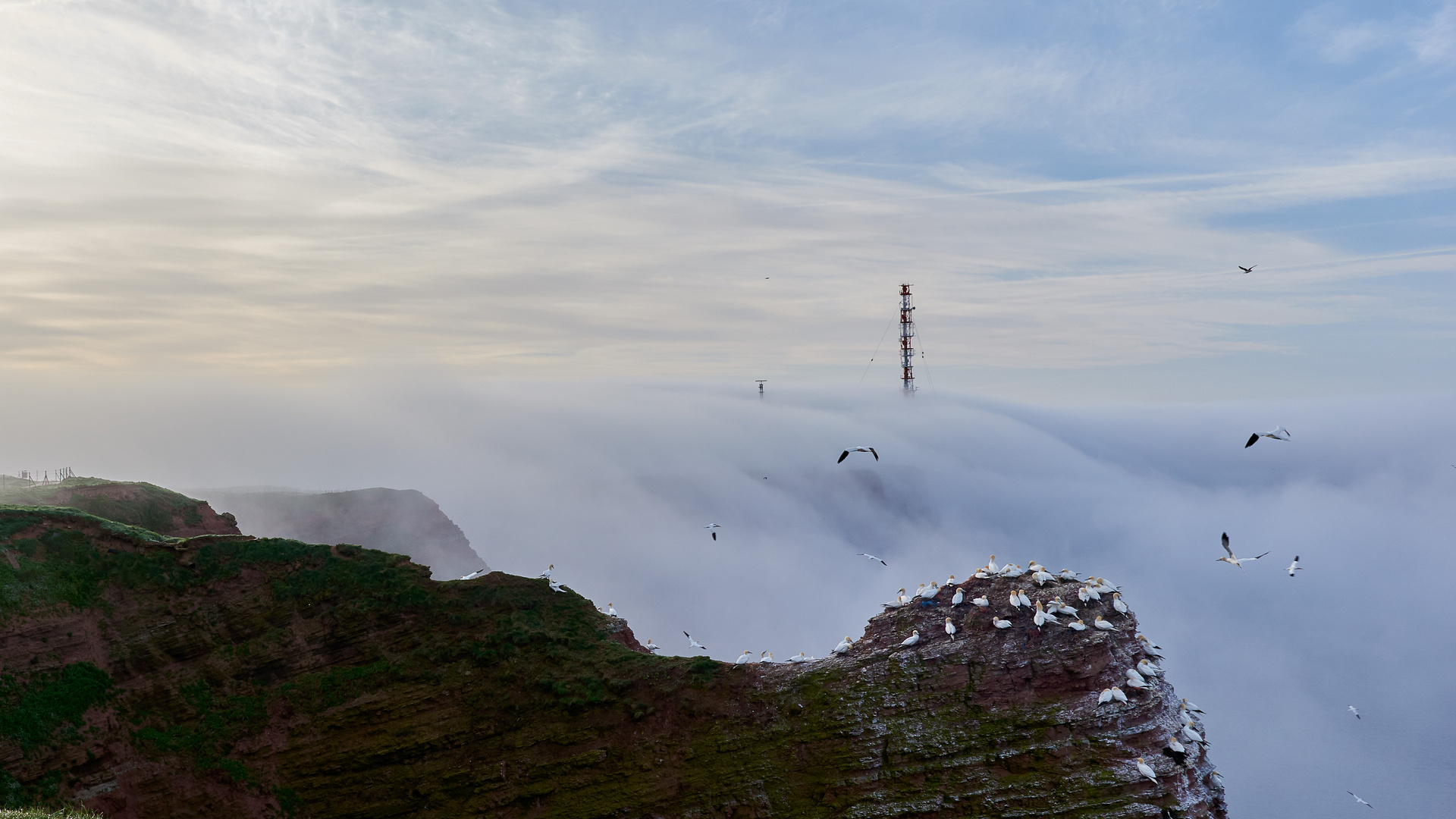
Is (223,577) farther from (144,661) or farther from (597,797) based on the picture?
(597,797)

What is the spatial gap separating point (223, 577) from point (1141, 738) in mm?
33447

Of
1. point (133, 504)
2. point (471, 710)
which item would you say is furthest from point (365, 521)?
point (471, 710)

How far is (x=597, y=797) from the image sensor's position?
25125mm

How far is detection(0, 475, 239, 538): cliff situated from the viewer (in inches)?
1511

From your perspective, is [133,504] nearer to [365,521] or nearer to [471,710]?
[471,710]

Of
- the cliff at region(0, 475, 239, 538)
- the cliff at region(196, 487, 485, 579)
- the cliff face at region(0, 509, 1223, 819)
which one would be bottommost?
the cliff at region(196, 487, 485, 579)

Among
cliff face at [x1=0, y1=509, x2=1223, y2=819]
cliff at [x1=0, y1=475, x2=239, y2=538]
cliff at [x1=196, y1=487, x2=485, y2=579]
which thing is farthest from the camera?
cliff at [x1=196, y1=487, x2=485, y2=579]

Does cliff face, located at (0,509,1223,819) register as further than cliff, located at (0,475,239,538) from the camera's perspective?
No

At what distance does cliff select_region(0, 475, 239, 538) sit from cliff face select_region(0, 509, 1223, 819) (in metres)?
11.1

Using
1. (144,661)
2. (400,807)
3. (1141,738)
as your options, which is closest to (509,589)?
(400,807)

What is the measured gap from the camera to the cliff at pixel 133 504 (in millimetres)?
38375

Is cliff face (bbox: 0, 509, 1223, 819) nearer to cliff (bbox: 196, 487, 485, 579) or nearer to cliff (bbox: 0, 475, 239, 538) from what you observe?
cliff (bbox: 0, 475, 239, 538)

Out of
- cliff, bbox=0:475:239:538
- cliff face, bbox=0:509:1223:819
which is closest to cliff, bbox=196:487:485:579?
cliff, bbox=0:475:239:538

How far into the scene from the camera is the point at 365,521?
88188mm
